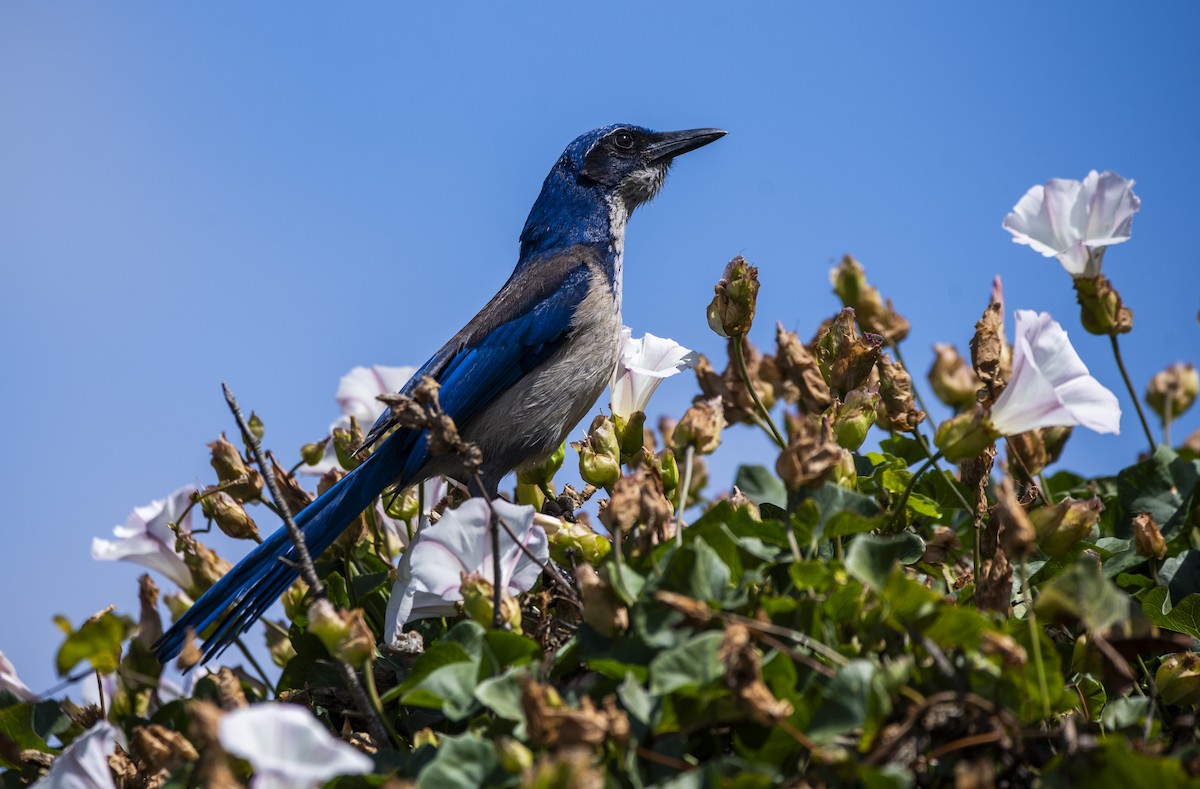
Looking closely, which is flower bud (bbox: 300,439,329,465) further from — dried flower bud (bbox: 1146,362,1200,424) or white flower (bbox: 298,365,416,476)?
dried flower bud (bbox: 1146,362,1200,424)

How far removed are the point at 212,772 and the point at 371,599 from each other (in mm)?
1472

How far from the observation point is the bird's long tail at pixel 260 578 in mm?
3154

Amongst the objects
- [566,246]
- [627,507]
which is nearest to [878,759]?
[627,507]

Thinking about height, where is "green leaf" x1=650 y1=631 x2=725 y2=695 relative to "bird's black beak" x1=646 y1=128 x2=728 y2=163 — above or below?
below

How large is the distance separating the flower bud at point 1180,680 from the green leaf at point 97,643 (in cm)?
209

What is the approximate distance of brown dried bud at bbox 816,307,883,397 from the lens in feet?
9.20

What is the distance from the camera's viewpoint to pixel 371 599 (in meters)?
3.05

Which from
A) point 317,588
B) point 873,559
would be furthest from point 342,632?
point 873,559

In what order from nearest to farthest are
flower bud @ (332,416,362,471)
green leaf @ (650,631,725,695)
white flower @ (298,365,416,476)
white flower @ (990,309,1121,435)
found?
1. green leaf @ (650,631,725,695)
2. white flower @ (990,309,1121,435)
3. flower bud @ (332,416,362,471)
4. white flower @ (298,365,416,476)

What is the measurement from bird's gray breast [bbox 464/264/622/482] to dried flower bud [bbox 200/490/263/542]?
1.32 meters

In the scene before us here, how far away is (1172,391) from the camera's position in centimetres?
344

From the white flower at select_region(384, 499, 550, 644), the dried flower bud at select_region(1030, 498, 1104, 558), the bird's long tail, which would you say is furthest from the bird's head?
the dried flower bud at select_region(1030, 498, 1104, 558)

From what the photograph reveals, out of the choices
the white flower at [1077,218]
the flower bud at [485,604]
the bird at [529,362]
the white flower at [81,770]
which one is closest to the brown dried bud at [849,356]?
the white flower at [1077,218]

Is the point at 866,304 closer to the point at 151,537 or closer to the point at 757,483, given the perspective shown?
the point at 757,483
